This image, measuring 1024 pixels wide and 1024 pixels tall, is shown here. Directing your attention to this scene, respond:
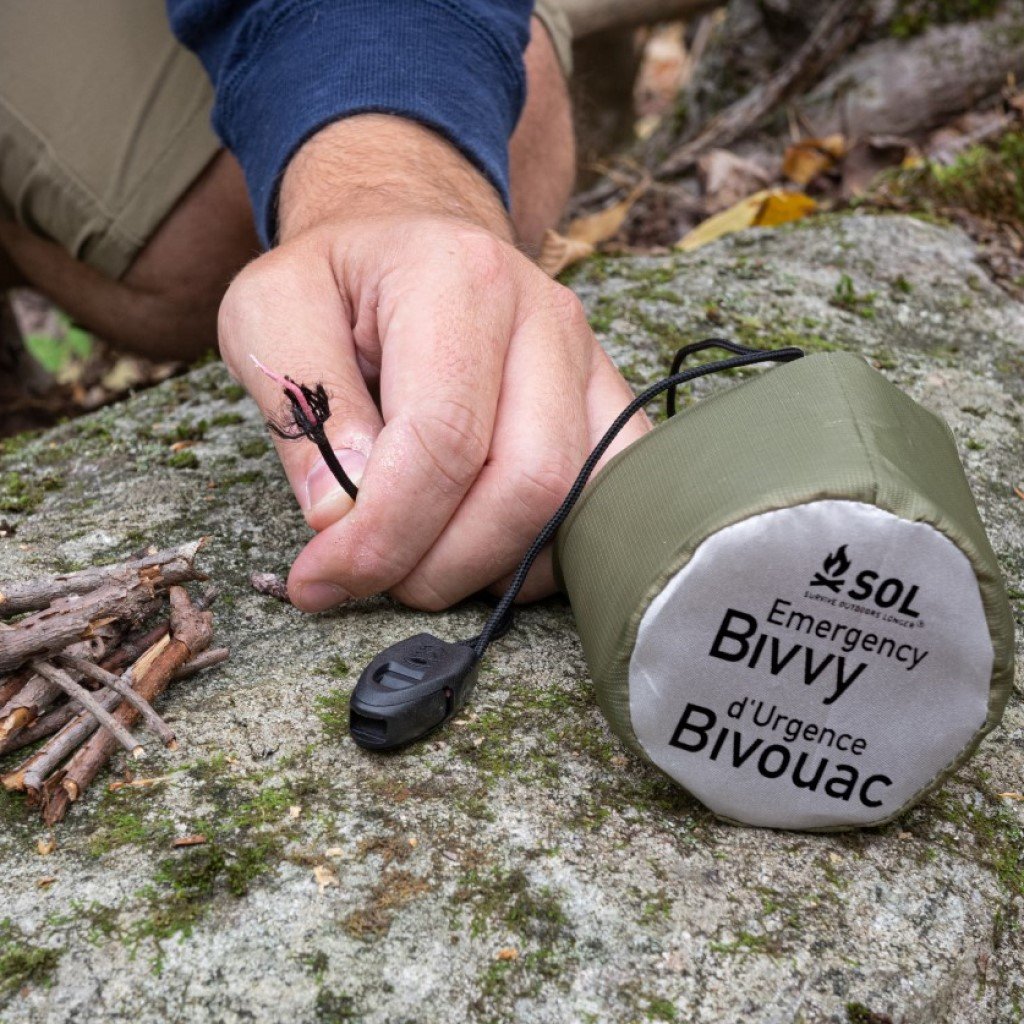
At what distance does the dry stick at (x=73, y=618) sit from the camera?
4.03ft

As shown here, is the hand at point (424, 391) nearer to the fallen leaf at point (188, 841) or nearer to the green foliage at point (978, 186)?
the fallen leaf at point (188, 841)

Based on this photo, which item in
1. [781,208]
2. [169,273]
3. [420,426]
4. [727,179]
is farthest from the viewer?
[727,179]

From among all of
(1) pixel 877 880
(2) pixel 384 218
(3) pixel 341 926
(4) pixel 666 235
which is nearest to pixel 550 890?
(3) pixel 341 926

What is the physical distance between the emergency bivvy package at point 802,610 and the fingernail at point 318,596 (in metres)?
0.37

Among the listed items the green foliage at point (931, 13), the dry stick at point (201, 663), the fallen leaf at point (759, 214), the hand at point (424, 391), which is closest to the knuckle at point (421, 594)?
the hand at point (424, 391)

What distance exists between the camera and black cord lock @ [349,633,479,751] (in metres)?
1.21

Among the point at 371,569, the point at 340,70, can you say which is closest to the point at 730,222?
the point at 340,70

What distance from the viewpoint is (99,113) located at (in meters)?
2.87

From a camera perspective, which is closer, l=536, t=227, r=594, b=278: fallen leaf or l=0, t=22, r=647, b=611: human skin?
l=0, t=22, r=647, b=611: human skin

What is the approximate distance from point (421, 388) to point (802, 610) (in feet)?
1.81

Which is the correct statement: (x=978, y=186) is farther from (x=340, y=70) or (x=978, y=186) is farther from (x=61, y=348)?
(x=61, y=348)

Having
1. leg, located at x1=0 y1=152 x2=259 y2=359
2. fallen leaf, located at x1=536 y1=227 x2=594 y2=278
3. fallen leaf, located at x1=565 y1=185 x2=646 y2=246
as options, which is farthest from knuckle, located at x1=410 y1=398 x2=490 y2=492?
fallen leaf, located at x1=565 y1=185 x2=646 y2=246

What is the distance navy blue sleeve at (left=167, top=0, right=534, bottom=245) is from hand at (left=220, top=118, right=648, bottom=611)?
19.9 inches

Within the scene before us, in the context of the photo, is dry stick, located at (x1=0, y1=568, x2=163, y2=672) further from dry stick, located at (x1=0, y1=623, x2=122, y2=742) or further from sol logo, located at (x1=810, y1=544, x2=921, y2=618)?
sol logo, located at (x1=810, y1=544, x2=921, y2=618)
